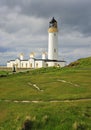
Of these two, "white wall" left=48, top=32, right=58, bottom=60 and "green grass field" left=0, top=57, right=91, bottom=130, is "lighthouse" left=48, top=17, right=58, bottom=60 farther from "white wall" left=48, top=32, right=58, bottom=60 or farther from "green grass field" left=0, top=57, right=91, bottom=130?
"green grass field" left=0, top=57, right=91, bottom=130

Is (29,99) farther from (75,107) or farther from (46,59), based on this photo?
(46,59)

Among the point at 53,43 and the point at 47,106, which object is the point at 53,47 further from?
the point at 47,106

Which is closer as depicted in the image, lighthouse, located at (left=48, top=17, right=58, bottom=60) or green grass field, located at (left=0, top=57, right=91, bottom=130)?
green grass field, located at (left=0, top=57, right=91, bottom=130)

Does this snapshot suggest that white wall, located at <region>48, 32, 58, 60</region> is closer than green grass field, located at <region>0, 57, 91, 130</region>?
No

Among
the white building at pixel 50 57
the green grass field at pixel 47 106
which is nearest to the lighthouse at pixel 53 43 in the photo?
the white building at pixel 50 57

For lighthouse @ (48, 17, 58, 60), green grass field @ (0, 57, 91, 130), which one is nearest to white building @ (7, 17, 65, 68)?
lighthouse @ (48, 17, 58, 60)

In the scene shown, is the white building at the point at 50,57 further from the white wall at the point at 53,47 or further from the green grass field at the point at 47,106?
the green grass field at the point at 47,106

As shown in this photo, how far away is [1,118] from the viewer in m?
29.5

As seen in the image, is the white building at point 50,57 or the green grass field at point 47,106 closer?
the green grass field at point 47,106

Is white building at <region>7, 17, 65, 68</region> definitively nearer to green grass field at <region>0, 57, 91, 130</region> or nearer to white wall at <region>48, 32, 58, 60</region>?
white wall at <region>48, 32, 58, 60</region>

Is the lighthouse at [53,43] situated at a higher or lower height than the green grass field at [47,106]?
higher

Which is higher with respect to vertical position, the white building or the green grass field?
the white building

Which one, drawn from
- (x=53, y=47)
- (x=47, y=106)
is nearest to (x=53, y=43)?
(x=53, y=47)

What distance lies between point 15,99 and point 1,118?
24.3 feet
